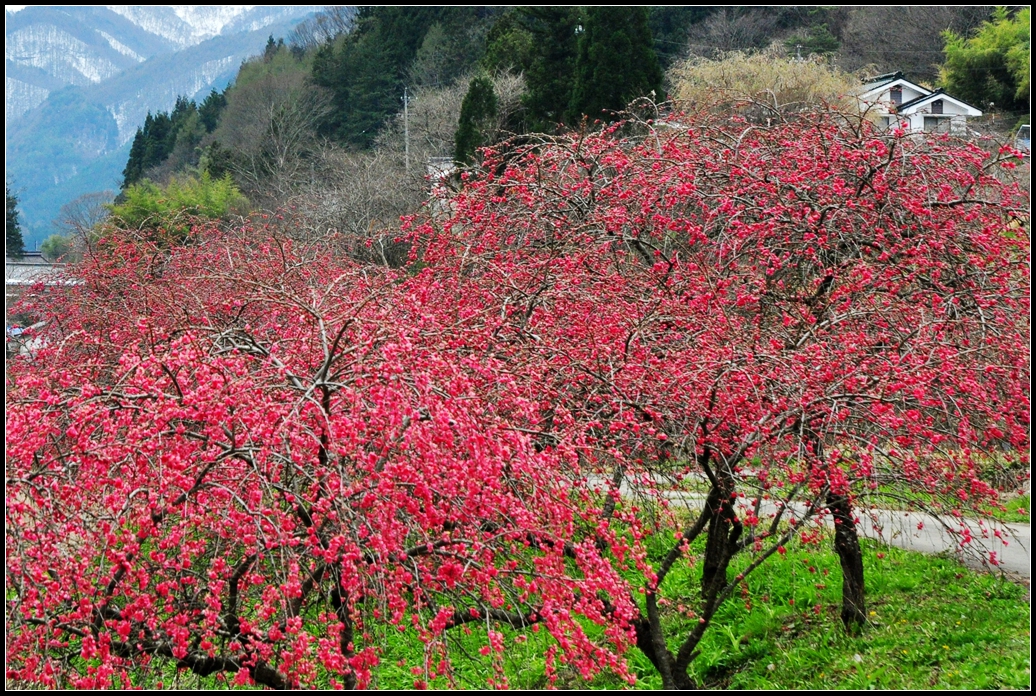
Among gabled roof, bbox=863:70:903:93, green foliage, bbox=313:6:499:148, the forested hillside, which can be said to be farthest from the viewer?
green foliage, bbox=313:6:499:148

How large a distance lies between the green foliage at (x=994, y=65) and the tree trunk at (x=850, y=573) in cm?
2223

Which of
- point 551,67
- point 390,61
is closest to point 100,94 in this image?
point 390,61

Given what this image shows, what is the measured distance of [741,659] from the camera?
6.07 meters

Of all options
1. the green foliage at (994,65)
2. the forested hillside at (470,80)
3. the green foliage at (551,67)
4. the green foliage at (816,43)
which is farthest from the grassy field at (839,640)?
the green foliage at (816,43)

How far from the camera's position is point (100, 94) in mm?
55594

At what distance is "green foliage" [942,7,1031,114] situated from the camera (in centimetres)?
2439

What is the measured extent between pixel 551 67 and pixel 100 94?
43.1 metres

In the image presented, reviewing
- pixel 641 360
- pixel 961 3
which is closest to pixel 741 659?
pixel 641 360

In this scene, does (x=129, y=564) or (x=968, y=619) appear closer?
(x=129, y=564)

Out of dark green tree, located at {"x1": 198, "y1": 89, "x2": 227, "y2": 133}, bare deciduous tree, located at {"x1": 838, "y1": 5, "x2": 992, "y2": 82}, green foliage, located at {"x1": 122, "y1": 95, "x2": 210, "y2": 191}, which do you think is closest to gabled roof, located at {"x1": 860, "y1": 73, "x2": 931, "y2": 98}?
bare deciduous tree, located at {"x1": 838, "y1": 5, "x2": 992, "y2": 82}

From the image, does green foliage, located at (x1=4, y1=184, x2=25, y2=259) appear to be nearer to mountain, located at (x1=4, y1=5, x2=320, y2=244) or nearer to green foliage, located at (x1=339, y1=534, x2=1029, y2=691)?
mountain, located at (x1=4, y1=5, x2=320, y2=244)

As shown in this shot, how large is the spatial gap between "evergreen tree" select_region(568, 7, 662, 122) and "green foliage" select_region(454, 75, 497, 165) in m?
2.46

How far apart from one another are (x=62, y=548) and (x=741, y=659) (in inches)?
174

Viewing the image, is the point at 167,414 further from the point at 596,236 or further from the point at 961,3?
the point at 961,3
